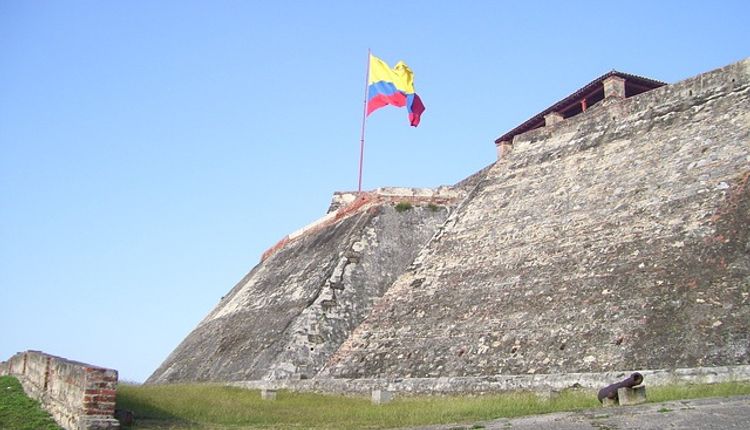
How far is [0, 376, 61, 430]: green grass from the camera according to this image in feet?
34.1

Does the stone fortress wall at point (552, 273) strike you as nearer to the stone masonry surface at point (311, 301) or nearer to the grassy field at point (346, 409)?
the stone masonry surface at point (311, 301)

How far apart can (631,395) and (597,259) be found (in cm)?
469

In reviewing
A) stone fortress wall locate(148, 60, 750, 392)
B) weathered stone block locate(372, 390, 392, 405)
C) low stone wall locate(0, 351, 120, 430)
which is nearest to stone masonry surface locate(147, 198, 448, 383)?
stone fortress wall locate(148, 60, 750, 392)

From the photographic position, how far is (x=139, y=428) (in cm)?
1018

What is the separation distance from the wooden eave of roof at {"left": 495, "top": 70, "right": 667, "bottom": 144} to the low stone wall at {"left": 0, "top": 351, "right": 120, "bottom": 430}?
13540 mm

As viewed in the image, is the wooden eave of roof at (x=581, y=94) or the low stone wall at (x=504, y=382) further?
the wooden eave of roof at (x=581, y=94)

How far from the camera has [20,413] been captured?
11.1 metres

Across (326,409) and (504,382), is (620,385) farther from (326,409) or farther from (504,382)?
(326,409)

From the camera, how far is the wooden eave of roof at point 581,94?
20.4 meters

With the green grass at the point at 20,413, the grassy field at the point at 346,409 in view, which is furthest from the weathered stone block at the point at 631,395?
the green grass at the point at 20,413

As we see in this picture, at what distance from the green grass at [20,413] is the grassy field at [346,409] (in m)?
1.22

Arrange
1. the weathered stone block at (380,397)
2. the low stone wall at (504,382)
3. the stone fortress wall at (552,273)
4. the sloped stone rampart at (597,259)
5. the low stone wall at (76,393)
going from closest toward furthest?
the low stone wall at (76,393), the low stone wall at (504,382), the sloped stone rampart at (597,259), the stone fortress wall at (552,273), the weathered stone block at (380,397)

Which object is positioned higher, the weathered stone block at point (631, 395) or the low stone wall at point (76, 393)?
the low stone wall at point (76, 393)

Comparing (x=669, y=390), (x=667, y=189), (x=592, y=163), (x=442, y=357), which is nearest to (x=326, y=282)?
(x=442, y=357)
